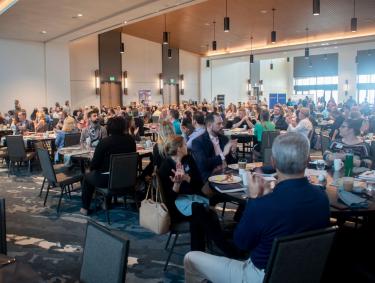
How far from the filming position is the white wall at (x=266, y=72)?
19.2 metres

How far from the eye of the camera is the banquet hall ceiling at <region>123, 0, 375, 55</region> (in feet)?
40.5

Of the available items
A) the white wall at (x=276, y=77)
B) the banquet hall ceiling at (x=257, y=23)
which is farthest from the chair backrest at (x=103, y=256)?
the white wall at (x=276, y=77)

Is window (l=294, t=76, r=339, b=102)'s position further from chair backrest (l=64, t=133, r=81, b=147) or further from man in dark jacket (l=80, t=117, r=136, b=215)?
man in dark jacket (l=80, t=117, r=136, b=215)

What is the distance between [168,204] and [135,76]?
1740 cm

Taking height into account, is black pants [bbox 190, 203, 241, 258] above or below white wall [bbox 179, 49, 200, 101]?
below

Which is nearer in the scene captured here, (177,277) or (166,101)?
(177,277)

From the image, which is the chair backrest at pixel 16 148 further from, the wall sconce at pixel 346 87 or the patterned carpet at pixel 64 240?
the wall sconce at pixel 346 87

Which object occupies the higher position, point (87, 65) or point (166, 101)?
point (87, 65)

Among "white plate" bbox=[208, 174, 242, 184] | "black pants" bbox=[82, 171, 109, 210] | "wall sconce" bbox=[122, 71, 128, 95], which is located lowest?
"black pants" bbox=[82, 171, 109, 210]

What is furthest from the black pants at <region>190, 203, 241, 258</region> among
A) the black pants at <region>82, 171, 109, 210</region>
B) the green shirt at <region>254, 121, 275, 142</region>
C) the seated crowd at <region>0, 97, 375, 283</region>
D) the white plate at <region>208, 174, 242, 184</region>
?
the green shirt at <region>254, 121, 275, 142</region>

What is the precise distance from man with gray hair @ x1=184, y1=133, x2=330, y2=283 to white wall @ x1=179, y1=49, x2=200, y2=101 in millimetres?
20961

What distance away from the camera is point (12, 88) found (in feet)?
50.1

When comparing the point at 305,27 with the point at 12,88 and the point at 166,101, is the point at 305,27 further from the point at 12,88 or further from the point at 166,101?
the point at 12,88

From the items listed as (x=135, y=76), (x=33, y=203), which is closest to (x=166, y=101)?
(x=135, y=76)
